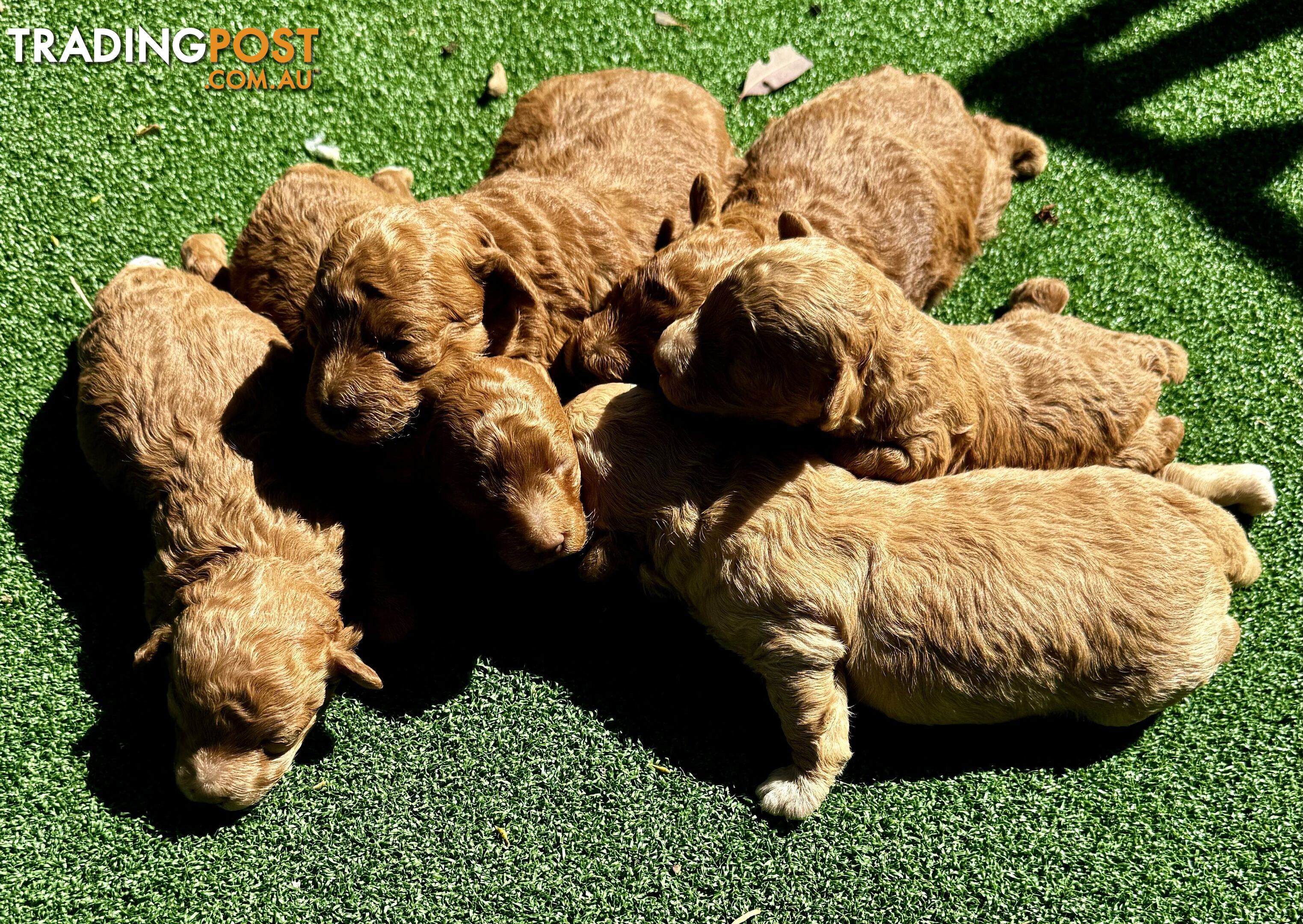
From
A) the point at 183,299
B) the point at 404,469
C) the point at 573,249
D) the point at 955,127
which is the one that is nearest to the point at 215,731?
the point at 404,469

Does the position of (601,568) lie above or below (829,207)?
below

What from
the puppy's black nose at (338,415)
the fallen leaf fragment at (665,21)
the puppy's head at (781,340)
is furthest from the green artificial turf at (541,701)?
the puppy's head at (781,340)

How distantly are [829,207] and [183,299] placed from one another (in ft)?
9.72

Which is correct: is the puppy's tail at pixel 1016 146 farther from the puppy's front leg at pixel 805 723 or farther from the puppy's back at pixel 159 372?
the puppy's back at pixel 159 372

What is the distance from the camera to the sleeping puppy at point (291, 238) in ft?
13.7

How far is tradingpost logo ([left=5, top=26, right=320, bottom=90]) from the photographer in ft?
15.9

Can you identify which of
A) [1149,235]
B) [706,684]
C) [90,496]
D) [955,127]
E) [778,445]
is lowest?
Answer: [706,684]

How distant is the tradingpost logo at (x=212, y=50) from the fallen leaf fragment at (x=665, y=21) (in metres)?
1.88

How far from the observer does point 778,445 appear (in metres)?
4.03

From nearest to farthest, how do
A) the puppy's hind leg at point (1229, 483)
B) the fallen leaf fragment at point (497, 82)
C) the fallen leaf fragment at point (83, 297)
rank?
the puppy's hind leg at point (1229, 483) < the fallen leaf fragment at point (83, 297) < the fallen leaf fragment at point (497, 82)

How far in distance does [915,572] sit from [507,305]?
81.0 inches

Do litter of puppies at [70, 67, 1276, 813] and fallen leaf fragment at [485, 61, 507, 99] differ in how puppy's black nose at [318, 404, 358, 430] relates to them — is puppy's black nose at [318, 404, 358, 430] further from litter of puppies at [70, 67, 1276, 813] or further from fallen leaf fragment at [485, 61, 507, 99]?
fallen leaf fragment at [485, 61, 507, 99]

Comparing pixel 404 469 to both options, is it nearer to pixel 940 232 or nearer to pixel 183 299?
pixel 183 299

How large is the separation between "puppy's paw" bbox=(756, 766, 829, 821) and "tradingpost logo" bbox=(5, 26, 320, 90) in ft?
14.3
